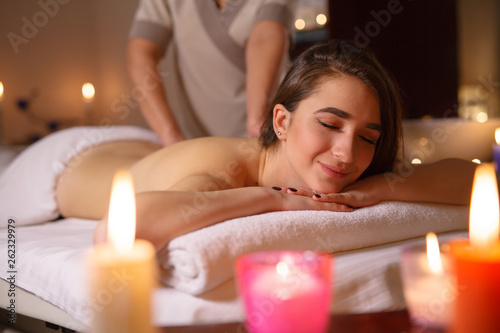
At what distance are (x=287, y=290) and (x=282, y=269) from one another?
18mm

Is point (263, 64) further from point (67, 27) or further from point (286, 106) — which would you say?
point (67, 27)

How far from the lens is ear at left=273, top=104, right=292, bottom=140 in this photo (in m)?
1.20

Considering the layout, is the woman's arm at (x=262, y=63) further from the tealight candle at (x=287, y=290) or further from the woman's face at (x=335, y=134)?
the tealight candle at (x=287, y=290)

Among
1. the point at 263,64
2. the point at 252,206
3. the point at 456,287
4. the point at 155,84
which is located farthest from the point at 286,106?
the point at 456,287

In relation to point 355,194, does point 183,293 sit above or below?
below

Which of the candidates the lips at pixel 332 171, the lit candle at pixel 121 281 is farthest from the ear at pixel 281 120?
the lit candle at pixel 121 281

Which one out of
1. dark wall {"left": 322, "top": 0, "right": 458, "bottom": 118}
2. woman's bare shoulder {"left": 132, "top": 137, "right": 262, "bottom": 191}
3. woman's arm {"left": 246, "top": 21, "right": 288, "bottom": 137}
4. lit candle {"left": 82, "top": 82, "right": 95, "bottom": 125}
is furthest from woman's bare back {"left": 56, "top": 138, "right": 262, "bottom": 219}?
dark wall {"left": 322, "top": 0, "right": 458, "bottom": 118}

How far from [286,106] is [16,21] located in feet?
6.25

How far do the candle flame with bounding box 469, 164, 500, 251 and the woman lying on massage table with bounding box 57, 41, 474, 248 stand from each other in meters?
0.52

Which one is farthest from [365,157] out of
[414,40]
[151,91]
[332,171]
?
[414,40]

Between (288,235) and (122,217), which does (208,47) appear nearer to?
(288,235)

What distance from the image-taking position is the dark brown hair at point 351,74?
1.15m

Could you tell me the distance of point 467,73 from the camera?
3.00 m

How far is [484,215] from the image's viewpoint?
0.41 m
